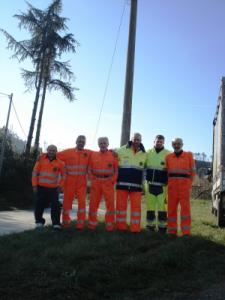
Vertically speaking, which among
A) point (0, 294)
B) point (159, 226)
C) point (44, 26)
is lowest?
point (0, 294)

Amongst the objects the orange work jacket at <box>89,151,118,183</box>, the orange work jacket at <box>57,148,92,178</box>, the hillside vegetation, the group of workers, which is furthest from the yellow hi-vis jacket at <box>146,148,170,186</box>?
the orange work jacket at <box>57,148,92,178</box>

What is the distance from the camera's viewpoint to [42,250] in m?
7.94

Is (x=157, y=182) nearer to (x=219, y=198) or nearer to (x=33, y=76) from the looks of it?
(x=219, y=198)

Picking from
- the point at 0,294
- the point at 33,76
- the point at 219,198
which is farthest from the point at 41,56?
the point at 0,294

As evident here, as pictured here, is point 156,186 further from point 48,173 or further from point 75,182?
point 48,173

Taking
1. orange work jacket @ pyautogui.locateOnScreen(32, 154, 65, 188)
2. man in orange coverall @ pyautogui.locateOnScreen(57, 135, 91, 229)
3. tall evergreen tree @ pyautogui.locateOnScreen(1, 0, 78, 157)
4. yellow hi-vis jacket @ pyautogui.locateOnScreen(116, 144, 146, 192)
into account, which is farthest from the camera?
tall evergreen tree @ pyautogui.locateOnScreen(1, 0, 78, 157)

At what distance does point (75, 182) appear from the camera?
1036 centimetres

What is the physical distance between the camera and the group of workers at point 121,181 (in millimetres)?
9758

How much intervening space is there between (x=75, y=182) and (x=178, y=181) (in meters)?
2.23

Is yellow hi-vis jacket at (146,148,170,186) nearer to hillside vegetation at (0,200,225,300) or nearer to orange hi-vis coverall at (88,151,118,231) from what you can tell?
orange hi-vis coverall at (88,151,118,231)

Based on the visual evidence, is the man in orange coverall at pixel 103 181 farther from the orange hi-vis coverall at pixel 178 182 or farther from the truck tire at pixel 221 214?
the truck tire at pixel 221 214

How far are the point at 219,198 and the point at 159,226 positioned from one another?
2877 mm

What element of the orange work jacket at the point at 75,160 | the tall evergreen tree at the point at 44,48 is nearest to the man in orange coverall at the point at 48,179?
the orange work jacket at the point at 75,160

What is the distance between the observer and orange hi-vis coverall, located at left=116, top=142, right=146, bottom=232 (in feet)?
32.6
